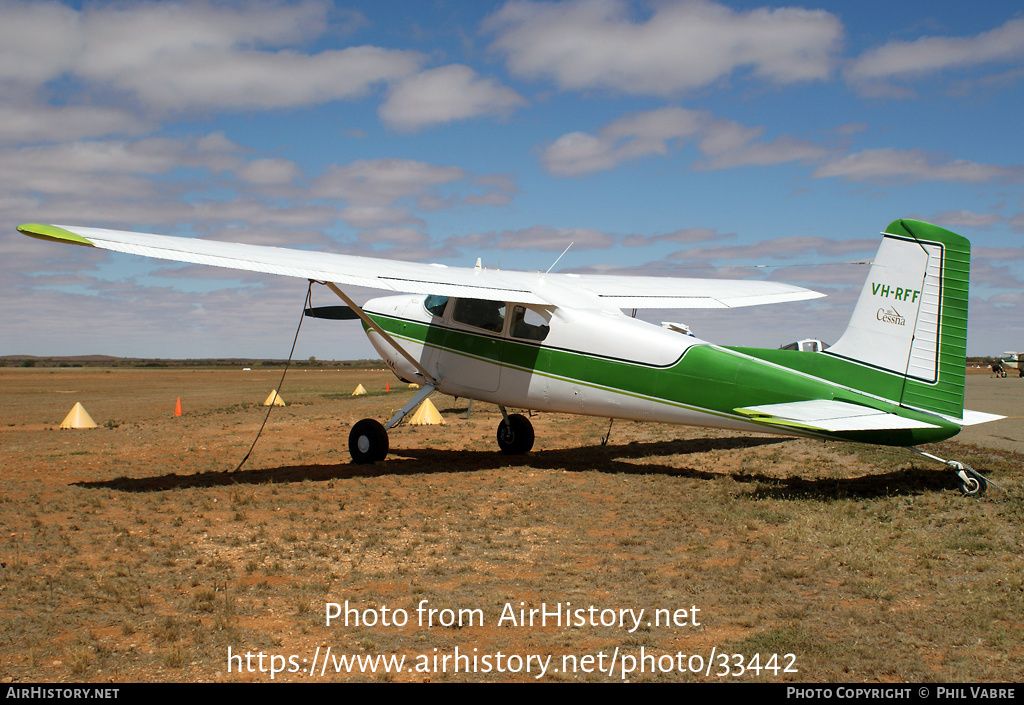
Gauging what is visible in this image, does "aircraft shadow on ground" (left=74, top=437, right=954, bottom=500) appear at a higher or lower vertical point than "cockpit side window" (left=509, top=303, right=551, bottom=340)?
lower

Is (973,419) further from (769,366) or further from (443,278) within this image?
(443,278)

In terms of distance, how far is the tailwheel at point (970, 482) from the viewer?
24.3 ft

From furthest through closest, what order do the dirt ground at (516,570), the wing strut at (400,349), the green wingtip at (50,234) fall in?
the wing strut at (400,349) → the green wingtip at (50,234) → the dirt ground at (516,570)

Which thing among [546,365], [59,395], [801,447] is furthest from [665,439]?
[59,395]

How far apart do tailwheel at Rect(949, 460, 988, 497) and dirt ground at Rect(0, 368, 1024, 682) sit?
13 cm

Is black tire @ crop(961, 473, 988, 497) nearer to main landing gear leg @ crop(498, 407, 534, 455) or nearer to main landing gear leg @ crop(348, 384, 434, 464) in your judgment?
main landing gear leg @ crop(498, 407, 534, 455)

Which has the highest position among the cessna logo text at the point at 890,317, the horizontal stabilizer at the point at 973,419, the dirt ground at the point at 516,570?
the cessna logo text at the point at 890,317

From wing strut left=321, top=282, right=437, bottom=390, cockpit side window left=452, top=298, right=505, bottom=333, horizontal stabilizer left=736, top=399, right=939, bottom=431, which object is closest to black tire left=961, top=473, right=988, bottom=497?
horizontal stabilizer left=736, top=399, right=939, bottom=431

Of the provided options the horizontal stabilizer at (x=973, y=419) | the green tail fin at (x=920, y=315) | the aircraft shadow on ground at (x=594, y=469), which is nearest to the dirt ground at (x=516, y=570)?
the aircraft shadow on ground at (x=594, y=469)

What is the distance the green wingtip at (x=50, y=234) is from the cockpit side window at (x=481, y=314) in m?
5.29

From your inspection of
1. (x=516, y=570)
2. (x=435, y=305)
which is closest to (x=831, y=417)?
(x=516, y=570)

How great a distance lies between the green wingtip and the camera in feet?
24.2

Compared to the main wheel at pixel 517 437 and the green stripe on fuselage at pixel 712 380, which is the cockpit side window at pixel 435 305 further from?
the main wheel at pixel 517 437

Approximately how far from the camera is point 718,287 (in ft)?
42.7
